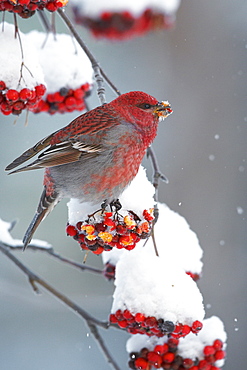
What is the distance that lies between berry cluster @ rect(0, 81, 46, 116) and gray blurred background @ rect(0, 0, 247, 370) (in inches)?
116

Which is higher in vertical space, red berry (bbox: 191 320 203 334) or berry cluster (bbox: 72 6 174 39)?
berry cluster (bbox: 72 6 174 39)

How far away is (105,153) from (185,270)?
471mm

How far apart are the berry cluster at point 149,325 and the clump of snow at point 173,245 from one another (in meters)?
0.17

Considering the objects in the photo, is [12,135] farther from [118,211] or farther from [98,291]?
[118,211]

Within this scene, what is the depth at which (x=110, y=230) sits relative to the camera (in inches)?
60.4

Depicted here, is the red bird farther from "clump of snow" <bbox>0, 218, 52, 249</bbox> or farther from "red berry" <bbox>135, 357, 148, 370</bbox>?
"red berry" <bbox>135, 357, 148, 370</bbox>

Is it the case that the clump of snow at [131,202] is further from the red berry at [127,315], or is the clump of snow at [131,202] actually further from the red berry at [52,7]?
the red berry at [52,7]

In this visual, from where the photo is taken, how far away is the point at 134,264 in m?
1.69

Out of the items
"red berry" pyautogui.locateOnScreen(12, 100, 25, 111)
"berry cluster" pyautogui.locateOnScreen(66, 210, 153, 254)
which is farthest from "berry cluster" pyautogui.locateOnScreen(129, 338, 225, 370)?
"red berry" pyautogui.locateOnScreen(12, 100, 25, 111)

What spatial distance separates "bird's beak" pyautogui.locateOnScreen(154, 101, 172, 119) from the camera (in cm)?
156

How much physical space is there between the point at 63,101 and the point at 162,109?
0.54 meters

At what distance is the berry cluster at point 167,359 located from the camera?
70.3 inches

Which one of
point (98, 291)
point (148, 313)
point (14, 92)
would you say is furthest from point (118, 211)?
point (98, 291)

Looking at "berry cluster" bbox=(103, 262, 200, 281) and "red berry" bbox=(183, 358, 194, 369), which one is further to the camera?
"berry cluster" bbox=(103, 262, 200, 281)
